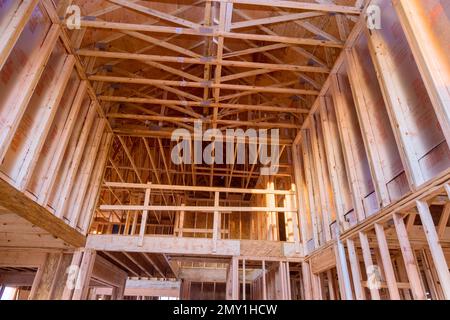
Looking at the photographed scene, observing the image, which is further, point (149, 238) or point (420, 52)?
point (149, 238)

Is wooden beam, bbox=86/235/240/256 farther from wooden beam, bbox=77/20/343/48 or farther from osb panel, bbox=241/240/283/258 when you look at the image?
wooden beam, bbox=77/20/343/48

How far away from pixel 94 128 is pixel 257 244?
15.9ft

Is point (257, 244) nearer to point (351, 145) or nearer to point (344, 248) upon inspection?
point (344, 248)

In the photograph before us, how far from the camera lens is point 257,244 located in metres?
7.12

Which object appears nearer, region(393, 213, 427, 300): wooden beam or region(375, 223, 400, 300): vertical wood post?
region(393, 213, 427, 300): wooden beam

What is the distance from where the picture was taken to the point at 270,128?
29.0ft

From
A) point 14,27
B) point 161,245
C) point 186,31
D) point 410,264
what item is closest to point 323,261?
point 410,264

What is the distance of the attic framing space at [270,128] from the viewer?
3.67m

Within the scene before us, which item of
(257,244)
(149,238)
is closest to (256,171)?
(257,244)

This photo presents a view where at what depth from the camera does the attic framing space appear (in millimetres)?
3668

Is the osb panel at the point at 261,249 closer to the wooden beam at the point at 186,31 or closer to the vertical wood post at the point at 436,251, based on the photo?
the vertical wood post at the point at 436,251

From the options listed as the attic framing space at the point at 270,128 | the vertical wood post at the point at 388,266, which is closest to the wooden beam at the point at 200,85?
the attic framing space at the point at 270,128

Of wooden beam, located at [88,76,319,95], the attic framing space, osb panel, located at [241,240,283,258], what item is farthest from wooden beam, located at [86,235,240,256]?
wooden beam, located at [88,76,319,95]
